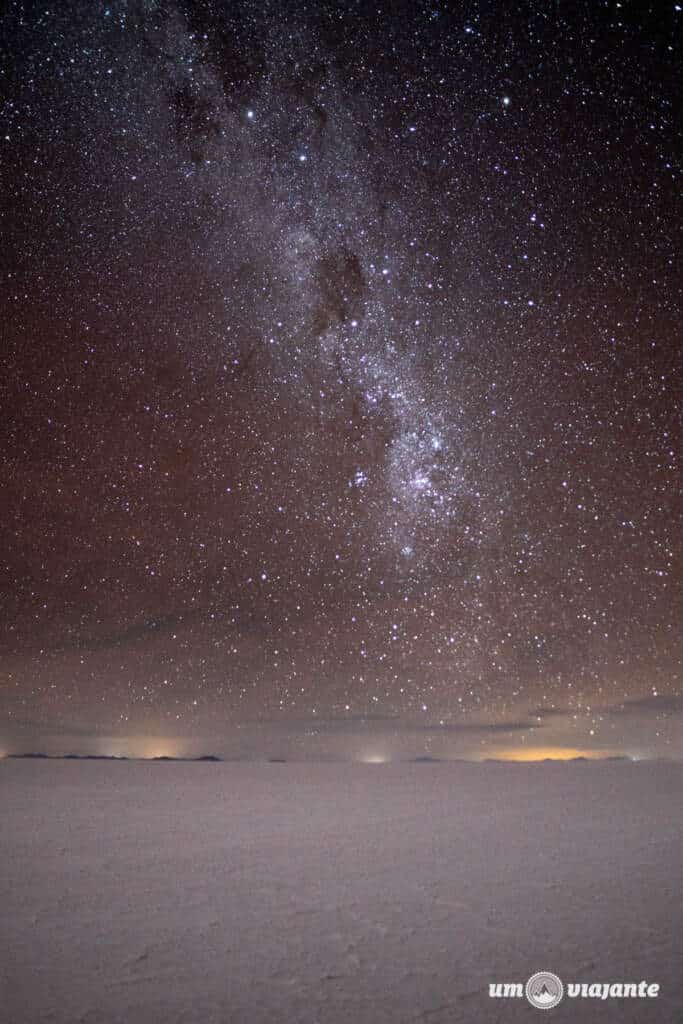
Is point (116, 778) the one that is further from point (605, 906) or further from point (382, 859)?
point (605, 906)

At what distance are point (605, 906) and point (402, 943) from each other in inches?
84.8

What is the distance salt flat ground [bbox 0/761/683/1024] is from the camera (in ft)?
14.1

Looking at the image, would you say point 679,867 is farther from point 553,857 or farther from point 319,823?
point 319,823

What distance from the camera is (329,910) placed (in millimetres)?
6270

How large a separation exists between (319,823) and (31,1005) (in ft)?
24.8

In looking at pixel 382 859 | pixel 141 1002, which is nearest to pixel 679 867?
pixel 382 859

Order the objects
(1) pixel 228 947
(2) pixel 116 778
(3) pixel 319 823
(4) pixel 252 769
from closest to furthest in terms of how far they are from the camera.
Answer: (1) pixel 228 947 → (3) pixel 319 823 → (2) pixel 116 778 → (4) pixel 252 769

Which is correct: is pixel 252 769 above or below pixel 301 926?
above

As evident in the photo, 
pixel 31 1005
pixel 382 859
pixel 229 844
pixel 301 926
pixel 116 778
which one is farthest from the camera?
pixel 116 778

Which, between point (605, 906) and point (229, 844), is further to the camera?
point (229, 844)

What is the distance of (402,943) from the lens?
5352 mm

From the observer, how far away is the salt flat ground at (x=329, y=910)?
14.1ft

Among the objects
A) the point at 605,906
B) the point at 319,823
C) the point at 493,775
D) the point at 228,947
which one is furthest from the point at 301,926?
the point at 493,775

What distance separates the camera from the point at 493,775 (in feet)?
71.2
